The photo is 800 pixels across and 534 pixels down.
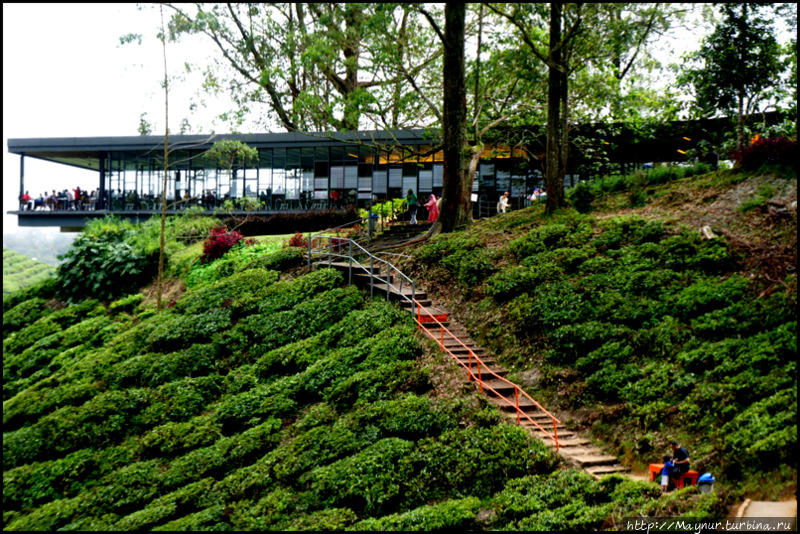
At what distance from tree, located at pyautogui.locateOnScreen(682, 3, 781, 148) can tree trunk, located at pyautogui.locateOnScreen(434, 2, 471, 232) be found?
268 inches

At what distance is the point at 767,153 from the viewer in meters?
14.6

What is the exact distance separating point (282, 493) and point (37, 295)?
1743cm

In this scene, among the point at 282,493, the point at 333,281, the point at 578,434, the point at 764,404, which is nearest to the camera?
the point at 764,404

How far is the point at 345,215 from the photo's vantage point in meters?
25.8

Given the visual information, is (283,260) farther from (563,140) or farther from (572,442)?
(572,442)

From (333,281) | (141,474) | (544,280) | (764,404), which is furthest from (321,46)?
(764,404)

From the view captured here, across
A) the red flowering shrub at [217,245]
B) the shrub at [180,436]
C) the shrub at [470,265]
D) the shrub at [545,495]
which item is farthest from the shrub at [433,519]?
the red flowering shrub at [217,245]

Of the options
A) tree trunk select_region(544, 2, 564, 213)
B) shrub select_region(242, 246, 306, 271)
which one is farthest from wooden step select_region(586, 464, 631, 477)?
shrub select_region(242, 246, 306, 271)

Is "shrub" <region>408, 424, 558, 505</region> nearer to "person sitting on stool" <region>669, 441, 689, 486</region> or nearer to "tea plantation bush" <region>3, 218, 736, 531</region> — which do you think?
"tea plantation bush" <region>3, 218, 736, 531</region>

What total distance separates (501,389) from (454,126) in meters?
9.07

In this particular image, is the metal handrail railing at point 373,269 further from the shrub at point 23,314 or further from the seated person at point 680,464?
the shrub at point 23,314

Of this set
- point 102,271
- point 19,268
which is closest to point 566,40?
point 102,271

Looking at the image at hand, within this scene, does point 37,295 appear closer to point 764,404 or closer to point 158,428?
point 158,428

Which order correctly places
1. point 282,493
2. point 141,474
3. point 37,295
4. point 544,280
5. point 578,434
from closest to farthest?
1. point 282,493
2. point 578,434
3. point 141,474
4. point 544,280
5. point 37,295
